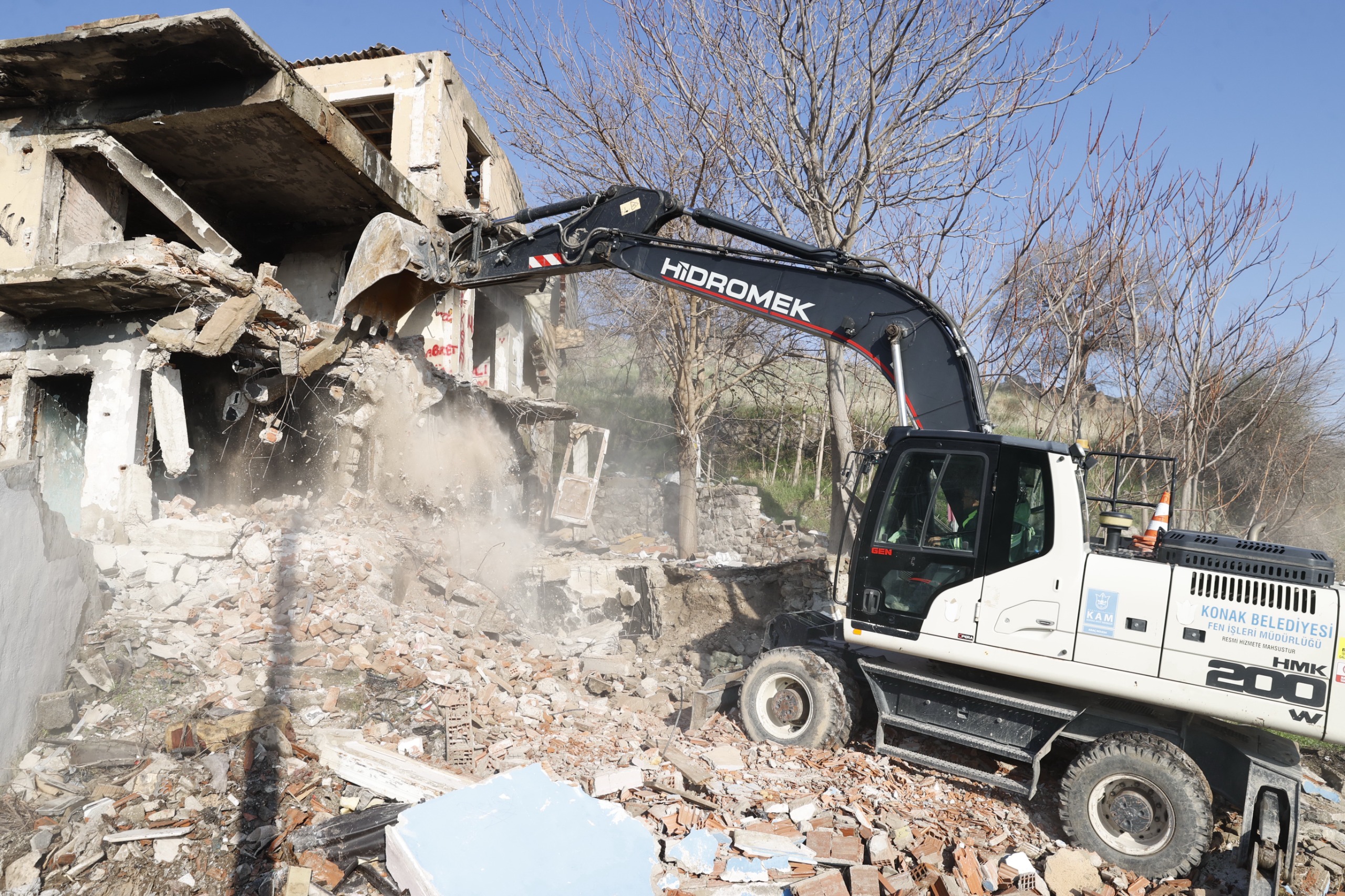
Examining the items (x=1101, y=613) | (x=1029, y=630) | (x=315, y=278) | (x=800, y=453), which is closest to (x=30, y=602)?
(x=1029, y=630)

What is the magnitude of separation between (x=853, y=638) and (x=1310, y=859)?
2.99 m

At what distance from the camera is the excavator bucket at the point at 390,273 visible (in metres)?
8.44

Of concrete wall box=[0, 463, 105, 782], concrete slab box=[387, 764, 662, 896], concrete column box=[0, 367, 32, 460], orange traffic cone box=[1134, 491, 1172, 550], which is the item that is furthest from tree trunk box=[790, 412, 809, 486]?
concrete slab box=[387, 764, 662, 896]

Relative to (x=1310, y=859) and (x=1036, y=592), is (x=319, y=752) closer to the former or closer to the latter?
(x=1036, y=592)

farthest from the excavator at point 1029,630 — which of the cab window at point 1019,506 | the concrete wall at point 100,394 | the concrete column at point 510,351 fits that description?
the concrete column at point 510,351

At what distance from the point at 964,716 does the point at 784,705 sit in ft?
4.54

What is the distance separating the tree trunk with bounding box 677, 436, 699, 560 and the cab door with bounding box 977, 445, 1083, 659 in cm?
934

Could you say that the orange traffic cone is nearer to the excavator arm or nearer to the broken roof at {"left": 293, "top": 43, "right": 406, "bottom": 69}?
the excavator arm

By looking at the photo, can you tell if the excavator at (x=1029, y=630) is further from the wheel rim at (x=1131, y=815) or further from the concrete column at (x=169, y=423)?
the concrete column at (x=169, y=423)

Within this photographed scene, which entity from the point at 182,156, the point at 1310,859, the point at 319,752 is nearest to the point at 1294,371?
the point at 1310,859

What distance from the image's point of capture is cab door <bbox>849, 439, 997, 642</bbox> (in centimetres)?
513

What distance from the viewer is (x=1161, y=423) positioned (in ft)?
35.1

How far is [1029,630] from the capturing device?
4910 millimetres

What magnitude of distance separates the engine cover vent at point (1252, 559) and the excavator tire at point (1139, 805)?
3.61 feet
